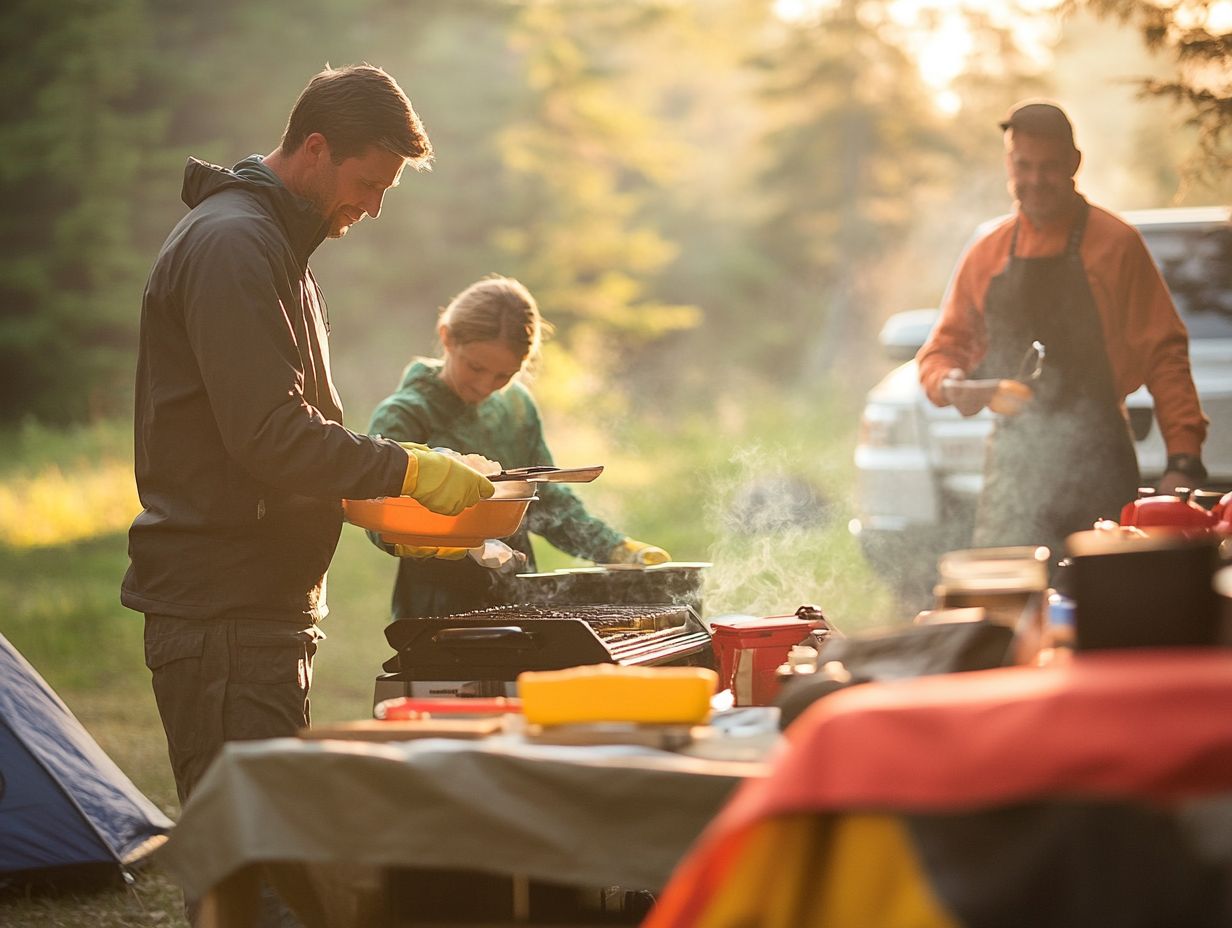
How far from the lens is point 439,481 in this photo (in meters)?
3.07

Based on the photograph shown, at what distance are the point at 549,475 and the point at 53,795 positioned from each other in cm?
224

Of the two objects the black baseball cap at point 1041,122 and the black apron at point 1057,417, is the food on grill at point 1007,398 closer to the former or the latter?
the black apron at point 1057,417

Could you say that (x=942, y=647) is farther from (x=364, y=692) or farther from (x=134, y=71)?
(x=134, y=71)

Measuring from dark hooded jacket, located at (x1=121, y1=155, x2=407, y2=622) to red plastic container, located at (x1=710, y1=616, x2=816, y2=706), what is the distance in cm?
81

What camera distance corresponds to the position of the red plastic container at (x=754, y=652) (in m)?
3.14

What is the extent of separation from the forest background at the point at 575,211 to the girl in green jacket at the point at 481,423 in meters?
7.22

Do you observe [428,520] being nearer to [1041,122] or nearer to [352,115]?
[352,115]

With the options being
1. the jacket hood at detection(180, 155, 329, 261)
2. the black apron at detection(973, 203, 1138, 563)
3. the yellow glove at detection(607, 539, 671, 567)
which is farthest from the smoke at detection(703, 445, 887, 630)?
the jacket hood at detection(180, 155, 329, 261)

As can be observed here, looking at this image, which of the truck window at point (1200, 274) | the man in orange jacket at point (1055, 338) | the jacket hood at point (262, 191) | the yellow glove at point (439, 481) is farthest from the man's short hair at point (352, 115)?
the truck window at point (1200, 274)

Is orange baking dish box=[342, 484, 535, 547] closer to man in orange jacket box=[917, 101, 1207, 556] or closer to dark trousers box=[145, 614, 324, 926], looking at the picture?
dark trousers box=[145, 614, 324, 926]

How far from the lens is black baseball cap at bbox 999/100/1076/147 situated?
4.68 m

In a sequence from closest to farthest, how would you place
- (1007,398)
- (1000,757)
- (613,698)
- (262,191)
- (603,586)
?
(1000,757)
(613,698)
(262,191)
(603,586)
(1007,398)

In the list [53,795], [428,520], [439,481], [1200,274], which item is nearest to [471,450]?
[428,520]

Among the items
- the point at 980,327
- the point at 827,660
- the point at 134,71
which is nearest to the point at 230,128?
the point at 134,71
